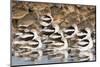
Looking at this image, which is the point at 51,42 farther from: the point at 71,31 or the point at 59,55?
the point at 71,31

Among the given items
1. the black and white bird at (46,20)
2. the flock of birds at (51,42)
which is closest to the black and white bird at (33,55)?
the flock of birds at (51,42)

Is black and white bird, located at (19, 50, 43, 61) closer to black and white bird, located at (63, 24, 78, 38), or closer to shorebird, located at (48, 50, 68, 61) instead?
shorebird, located at (48, 50, 68, 61)

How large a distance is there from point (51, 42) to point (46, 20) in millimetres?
294

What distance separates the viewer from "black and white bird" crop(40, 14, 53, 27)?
2717mm

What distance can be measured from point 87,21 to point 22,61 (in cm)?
106

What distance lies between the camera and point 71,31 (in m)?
2.86

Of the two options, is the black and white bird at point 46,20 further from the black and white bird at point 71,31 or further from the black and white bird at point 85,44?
the black and white bird at point 85,44

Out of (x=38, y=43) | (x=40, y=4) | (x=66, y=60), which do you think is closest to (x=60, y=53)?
(x=66, y=60)

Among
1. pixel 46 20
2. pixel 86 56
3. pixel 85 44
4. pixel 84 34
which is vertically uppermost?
pixel 46 20

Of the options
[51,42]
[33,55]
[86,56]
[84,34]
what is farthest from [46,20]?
[86,56]

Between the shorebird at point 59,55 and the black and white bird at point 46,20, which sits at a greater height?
the black and white bird at point 46,20

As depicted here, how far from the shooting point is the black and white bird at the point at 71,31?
2.84 metres

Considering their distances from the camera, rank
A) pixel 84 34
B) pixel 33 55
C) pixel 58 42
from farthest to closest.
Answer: pixel 84 34 → pixel 58 42 → pixel 33 55

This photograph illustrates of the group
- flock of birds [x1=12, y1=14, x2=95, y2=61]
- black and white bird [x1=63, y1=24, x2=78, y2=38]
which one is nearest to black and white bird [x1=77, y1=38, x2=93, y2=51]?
flock of birds [x1=12, y1=14, x2=95, y2=61]
